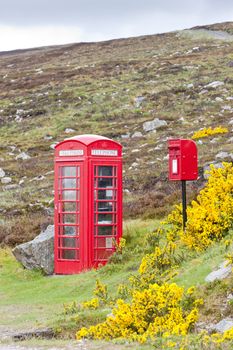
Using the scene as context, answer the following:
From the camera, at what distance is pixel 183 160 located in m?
13.3

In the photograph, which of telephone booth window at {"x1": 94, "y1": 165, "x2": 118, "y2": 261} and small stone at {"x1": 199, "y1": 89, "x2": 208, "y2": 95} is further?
small stone at {"x1": 199, "y1": 89, "x2": 208, "y2": 95}

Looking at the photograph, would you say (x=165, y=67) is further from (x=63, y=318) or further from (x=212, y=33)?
(x=63, y=318)

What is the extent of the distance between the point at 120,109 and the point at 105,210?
3356 cm

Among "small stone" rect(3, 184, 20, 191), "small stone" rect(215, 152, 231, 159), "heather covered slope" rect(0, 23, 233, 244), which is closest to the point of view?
"heather covered slope" rect(0, 23, 233, 244)

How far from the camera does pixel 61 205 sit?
1459 cm

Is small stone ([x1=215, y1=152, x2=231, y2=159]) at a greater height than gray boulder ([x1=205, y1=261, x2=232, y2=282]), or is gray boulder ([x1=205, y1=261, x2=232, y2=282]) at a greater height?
small stone ([x1=215, y1=152, x2=231, y2=159])

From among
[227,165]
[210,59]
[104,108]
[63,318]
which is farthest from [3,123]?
[63,318]

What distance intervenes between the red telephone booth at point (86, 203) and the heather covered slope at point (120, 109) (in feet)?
10.1

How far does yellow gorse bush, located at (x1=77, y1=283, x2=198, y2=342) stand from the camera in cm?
797

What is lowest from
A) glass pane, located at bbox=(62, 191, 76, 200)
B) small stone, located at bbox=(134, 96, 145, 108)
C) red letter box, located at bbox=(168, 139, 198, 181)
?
glass pane, located at bbox=(62, 191, 76, 200)

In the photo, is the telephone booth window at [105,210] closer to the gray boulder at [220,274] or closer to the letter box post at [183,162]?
the letter box post at [183,162]

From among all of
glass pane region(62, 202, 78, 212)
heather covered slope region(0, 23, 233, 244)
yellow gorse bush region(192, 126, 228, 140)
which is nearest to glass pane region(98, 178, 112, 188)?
glass pane region(62, 202, 78, 212)

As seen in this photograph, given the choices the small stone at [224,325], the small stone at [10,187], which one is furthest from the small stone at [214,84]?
the small stone at [224,325]

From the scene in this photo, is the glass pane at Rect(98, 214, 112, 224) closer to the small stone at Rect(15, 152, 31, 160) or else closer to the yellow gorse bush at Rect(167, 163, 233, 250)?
the yellow gorse bush at Rect(167, 163, 233, 250)
